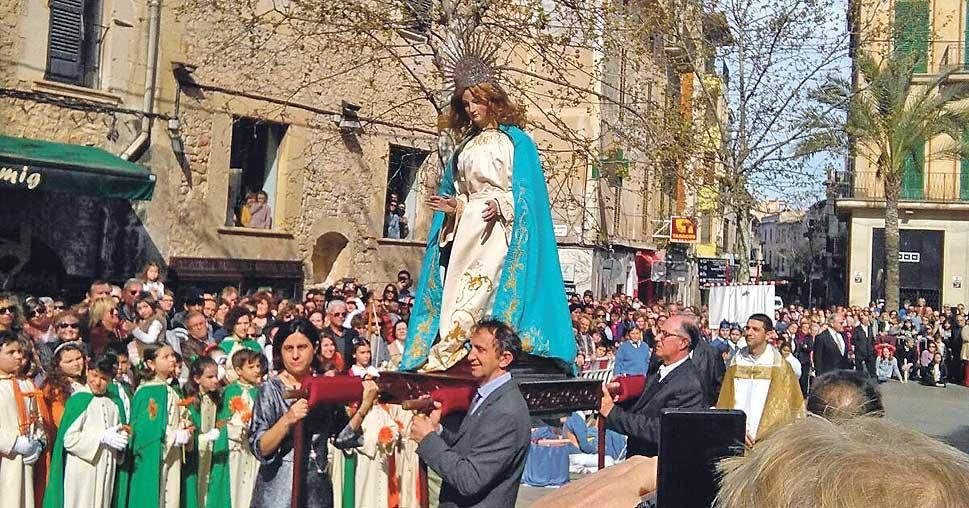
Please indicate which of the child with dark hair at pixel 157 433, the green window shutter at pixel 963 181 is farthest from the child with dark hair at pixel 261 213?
the green window shutter at pixel 963 181

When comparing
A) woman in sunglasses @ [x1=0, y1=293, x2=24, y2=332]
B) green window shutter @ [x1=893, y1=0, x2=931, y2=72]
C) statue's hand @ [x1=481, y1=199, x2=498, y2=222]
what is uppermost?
green window shutter @ [x1=893, y1=0, x2=931, y2=72]

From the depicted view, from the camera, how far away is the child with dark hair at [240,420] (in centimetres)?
709

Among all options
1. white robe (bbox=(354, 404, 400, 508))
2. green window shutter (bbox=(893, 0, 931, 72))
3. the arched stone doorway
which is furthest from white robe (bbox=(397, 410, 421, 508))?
green window shutter (bbox=(893, 0, 931, 72))

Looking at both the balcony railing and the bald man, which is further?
the balcony railing

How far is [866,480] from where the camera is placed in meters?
A: 1.42

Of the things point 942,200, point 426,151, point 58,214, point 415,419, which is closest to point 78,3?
point 58,214

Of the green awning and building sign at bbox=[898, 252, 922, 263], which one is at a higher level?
building sign at bbox=[898, 252, 922, 263]

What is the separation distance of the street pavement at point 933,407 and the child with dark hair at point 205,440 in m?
8.57

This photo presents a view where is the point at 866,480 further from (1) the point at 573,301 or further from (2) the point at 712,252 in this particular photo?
(2) the point at 712,252

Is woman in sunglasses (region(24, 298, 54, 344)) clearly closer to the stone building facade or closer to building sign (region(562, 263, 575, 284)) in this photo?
the stone building facade

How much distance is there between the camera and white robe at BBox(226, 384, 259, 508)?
285 inches

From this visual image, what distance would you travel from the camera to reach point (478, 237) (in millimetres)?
5977

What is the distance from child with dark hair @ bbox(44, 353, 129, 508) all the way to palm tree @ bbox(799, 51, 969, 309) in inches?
941

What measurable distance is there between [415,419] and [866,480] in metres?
3.20
